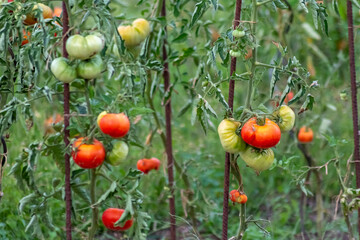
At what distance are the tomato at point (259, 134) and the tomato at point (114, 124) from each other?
0.44 metres

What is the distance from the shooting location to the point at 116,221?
221 centimetres

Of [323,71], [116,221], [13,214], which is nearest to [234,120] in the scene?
[116,221]

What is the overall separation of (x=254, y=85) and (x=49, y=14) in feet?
2.99

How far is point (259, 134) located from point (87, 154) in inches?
24.5

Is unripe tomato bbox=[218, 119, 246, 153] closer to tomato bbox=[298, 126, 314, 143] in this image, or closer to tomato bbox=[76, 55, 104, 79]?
tomato bbox=[76, 55, 104, 79]

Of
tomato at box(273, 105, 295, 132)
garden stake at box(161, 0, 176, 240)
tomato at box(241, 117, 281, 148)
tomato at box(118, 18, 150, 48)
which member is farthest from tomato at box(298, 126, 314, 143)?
tomato at box(241, 117, 281, 148)

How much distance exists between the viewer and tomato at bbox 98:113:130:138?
1993 millimetres

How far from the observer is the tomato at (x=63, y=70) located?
1.94 metres

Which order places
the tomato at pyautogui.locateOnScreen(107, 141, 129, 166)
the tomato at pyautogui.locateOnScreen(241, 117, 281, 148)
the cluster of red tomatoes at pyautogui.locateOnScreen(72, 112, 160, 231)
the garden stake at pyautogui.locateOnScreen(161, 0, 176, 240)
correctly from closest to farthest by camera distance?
the tomato at pyautogui.locateOnScreen(241, 117, 281, 148)
the cluster of red tomatoes at pyautogui.locateOnScreen(72, 112, 160, 231)
the tomato at pyautogui.locateOnScreen(107, 141, 129, 166)
the garden stake at pyautogui.locateOnScreen(161, 0, 176, 240)

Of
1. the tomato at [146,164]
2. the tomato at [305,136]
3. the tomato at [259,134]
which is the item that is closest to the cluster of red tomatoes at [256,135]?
the tomato at [259,134]

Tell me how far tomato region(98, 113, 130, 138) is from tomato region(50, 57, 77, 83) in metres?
0.18

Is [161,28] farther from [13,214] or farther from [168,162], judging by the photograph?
[13,214]

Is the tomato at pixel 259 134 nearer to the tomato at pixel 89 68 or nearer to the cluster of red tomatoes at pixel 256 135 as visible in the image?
the cluster of red tomatoes at pixel 256 135

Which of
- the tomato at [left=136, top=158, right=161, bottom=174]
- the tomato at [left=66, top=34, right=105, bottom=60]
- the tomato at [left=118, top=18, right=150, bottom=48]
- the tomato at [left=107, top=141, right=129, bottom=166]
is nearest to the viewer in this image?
the tomato at [left=66, top=34, right=105, bottom=60]
